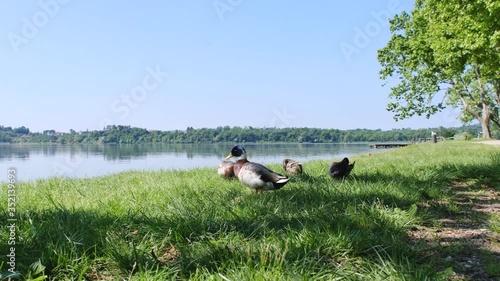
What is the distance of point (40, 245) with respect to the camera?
299 centimetres

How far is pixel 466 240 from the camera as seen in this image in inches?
147

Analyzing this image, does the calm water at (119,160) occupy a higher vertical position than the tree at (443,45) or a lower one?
lower

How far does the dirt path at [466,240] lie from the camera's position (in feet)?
9.73

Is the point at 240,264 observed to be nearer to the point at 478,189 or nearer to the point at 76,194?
the point at 76,194

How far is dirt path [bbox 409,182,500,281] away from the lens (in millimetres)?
2965

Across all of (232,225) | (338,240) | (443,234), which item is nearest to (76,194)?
(232,225)

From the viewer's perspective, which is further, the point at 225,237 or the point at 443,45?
the point at 443,45

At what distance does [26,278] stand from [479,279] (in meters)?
3.25

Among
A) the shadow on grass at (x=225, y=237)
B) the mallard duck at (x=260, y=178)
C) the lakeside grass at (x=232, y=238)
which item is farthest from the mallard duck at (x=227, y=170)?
the shadow on grass at (x=225, y=237)

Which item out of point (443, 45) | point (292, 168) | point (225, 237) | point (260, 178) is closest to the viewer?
point (225, 237)

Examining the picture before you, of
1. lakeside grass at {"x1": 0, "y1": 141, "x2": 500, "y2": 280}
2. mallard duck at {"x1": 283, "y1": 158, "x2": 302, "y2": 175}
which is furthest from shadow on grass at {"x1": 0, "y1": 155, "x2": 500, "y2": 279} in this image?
mallard duck at {"x1": 283, "y1": 158, "x2": 302, "y2": 175}

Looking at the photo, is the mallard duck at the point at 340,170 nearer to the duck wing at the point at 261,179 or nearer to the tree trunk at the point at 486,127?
the duck wing at the point at 261,179

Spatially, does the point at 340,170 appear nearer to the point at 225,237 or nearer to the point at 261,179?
the point at 261,179

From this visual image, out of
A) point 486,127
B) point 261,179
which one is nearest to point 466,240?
point 261,179
